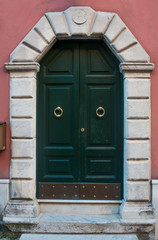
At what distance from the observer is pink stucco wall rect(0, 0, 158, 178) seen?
13.6 ft

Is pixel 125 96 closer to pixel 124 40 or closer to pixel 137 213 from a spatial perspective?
pixel 124 40

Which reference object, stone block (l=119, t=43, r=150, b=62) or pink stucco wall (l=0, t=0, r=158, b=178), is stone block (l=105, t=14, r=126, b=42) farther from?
stone block (l=119, t=43, r=150, b=62)

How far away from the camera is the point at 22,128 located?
4148 millimetres

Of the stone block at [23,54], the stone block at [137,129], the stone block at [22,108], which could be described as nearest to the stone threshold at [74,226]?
the stone block at [137,129]

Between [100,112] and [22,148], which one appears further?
[100,112]

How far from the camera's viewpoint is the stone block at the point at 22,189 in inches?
161

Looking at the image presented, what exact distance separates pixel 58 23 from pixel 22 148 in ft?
6.89

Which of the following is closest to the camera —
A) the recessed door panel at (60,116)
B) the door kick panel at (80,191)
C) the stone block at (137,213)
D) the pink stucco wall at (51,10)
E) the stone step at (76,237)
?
the stone step at (76,237)

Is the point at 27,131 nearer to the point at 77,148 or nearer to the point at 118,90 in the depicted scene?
the point at 77,148

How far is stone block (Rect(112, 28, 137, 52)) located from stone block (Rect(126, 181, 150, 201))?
2.16 meters

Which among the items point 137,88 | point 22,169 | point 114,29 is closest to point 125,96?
point 137,88

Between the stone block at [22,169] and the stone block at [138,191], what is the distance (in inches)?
62.2

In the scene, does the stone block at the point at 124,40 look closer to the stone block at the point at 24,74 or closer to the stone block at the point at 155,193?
the stone block at the point at 24,74

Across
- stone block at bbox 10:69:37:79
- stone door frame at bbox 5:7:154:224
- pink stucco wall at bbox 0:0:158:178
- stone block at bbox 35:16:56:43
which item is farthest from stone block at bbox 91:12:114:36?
stone block at bbox 10:69:37:79
